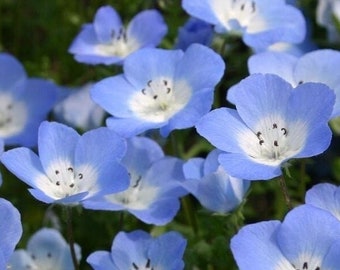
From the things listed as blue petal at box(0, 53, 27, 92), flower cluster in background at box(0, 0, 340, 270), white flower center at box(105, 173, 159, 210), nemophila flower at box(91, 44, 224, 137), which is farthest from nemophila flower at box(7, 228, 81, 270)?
blue petal at box(0, 53, 27, 92)

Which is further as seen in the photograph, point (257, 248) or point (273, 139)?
point (273, 139)

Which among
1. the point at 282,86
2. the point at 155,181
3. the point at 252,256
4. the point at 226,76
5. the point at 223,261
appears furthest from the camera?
the point at 226,76

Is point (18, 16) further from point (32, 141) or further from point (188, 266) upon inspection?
point (188, 266)

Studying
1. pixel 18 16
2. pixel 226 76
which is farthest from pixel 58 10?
pixel 226 76

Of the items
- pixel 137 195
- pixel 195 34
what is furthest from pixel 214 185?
pixel 195 34

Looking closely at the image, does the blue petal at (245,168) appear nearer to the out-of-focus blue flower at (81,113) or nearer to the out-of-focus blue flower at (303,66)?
the out-of-focus blue flower at (303,66)

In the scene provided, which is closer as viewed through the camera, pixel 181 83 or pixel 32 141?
→ pixel 181 83

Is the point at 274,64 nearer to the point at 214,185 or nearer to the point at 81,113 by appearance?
the point at 214,185
